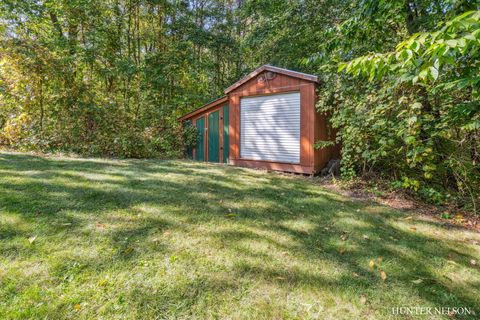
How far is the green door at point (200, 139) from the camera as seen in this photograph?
330 inches

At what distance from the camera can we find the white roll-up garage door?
A: 5.92 metres

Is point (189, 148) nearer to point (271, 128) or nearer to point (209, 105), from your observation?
point (209, 105)

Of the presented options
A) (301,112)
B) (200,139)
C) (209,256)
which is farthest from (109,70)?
(209,256)

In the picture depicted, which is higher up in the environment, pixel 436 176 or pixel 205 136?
pixel 205 136

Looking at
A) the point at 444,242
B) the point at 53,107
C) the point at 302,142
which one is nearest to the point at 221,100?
the point at 302,142

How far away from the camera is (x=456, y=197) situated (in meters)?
3.88

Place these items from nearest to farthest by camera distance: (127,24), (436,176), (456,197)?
1. (456,197)
2. (436,176)
3. (127,24)

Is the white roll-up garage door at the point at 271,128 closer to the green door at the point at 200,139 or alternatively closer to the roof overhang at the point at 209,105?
the roof overhang at the point at 209,105

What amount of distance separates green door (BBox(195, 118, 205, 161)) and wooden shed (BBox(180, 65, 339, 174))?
939mm

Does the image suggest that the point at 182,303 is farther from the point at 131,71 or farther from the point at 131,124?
the point at 131,71

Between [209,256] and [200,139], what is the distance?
22.4 feet

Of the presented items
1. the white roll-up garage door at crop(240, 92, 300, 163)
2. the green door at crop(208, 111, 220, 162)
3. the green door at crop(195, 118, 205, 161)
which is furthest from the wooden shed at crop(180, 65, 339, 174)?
the green door at crop(195, 118, 205, 161)

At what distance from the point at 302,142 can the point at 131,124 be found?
19.9ft

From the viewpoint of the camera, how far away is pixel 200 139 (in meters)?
8.51
